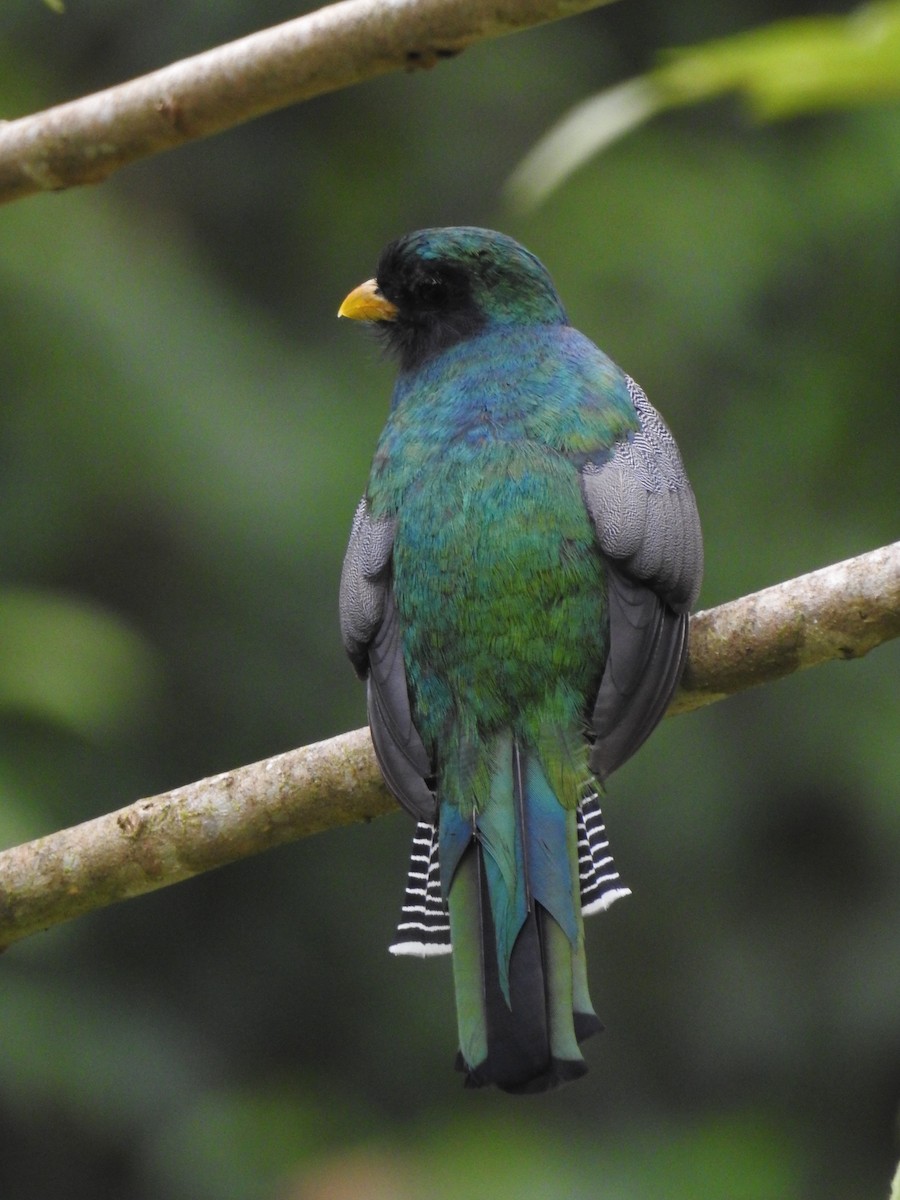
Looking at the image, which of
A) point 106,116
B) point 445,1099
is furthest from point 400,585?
point 445,1099

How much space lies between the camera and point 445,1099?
19.6 feet

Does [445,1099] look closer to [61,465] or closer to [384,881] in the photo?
[384,881]

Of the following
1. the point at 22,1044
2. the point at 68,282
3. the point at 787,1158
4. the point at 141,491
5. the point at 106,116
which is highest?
the point at 68,282

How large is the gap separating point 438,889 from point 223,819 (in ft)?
1.44

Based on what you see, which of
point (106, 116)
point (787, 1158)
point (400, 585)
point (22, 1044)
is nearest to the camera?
point (106, 116)

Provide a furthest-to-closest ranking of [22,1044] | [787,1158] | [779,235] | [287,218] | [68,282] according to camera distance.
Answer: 1. [287,218]
2. [779,235]
3. [68,282]
4. [787,1158]
5. [22,1044]

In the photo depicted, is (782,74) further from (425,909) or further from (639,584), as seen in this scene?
(425,909)

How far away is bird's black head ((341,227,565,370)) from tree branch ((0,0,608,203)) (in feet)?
4.13

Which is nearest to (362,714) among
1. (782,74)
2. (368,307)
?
(368,307)

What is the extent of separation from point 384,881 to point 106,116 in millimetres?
3483

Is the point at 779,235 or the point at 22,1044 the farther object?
the point at 779,235

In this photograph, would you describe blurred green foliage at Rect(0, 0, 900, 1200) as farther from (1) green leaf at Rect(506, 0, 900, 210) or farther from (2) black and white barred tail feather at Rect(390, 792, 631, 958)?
(1) green leaf at Rect(506, 0, 900, 210)

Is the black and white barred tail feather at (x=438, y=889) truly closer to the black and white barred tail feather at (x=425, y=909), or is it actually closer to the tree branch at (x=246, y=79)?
the black and white barred tail feather at (x=425, y=909)

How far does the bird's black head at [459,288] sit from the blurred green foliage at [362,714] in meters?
1.32
